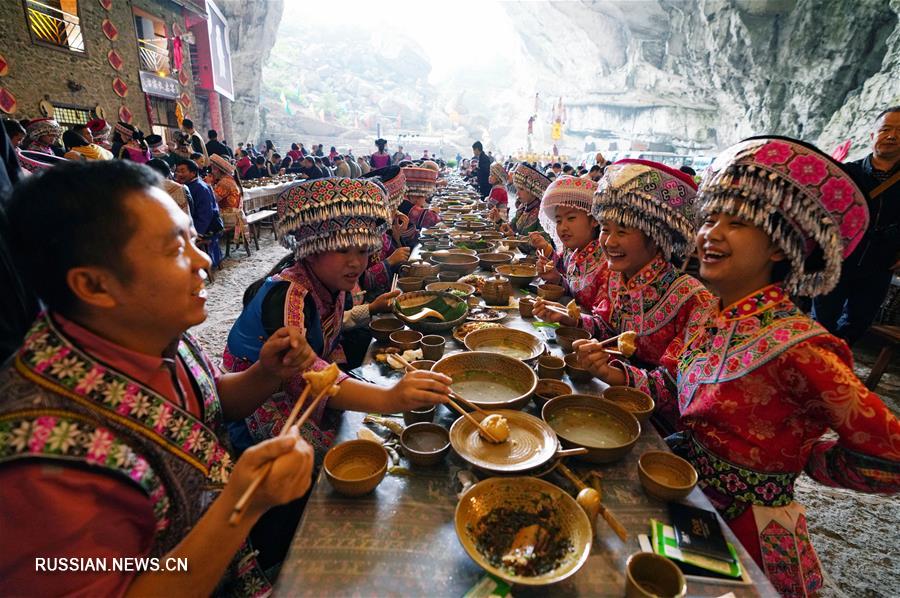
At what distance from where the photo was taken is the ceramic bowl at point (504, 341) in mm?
2789

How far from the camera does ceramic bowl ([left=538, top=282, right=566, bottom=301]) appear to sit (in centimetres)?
391

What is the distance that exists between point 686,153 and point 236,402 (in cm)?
4189

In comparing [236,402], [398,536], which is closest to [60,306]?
[236,402]

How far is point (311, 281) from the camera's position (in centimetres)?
258

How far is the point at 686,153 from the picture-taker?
35.7m

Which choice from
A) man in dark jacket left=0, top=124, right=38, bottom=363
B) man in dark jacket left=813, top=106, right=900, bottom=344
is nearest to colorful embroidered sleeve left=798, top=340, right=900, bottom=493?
man in dark jacket left=0, top=124, right=38, bottom=363

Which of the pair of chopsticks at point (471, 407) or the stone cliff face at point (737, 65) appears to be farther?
the stone cliff face at point (737, 65)

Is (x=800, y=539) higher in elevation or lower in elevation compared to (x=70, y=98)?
lower

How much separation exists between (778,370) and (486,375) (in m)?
1.36

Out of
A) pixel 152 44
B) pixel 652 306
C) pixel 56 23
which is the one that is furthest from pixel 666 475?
pixel 152 44

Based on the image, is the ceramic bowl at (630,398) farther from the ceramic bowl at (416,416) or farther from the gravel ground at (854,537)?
the gravel ground at (854,537)

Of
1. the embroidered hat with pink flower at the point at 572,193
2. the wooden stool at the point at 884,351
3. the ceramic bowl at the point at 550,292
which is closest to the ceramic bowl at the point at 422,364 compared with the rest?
the ceramic bowl at the point at 550,292

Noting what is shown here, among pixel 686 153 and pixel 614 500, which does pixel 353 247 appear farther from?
pixel 686 153

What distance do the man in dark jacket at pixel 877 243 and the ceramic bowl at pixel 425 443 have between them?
4.90 metres
